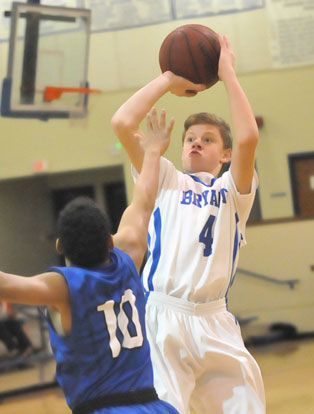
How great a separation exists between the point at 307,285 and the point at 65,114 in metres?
4.20

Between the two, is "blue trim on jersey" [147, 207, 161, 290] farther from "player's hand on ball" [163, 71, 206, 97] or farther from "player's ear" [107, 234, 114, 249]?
"player's ear" [107, 234, 114, 249]

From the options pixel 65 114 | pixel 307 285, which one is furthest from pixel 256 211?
pixel 65 114

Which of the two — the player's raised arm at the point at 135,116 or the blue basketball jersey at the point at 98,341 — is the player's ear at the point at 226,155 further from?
the blue basketball jersey at the point at 98,341

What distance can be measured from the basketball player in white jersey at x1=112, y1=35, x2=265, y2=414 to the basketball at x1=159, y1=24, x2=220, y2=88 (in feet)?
0.19

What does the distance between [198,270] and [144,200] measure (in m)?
0.70

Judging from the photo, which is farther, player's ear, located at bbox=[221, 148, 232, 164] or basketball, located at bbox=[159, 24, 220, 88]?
player's ear, located at bbox=[221, 148, 232, 164]

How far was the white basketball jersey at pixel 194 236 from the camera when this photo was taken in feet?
11.2

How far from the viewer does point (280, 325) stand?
1023 cm

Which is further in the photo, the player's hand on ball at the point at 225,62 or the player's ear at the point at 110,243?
the player's hand on ball at the point at 225,62

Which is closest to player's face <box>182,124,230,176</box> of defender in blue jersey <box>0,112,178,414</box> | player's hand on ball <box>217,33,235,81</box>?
player's hand on ball <box>217,33,235,81</box>

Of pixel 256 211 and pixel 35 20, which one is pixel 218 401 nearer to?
pixel 35 20

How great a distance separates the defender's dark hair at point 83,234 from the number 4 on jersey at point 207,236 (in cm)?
107

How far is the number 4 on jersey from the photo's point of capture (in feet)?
11.3

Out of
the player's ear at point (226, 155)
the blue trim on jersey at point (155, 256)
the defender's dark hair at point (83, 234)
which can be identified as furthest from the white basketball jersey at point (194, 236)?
the defender's dark hair at point (83, 234)
